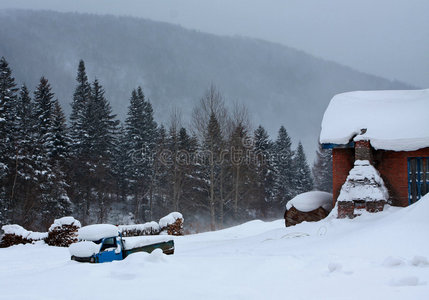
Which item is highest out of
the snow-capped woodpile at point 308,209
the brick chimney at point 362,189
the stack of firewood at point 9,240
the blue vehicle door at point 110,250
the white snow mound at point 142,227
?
the brick chimney at point 362,189

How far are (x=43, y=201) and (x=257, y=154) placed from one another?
25618mm

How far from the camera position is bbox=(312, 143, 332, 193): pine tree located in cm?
5677

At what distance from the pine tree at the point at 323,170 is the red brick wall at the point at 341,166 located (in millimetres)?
41064

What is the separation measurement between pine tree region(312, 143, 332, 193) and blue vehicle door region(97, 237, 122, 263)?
48778mm

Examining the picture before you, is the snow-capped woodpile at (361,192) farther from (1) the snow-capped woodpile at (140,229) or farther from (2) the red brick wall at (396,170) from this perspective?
(1) the snow-capped woodpile at (140,229)

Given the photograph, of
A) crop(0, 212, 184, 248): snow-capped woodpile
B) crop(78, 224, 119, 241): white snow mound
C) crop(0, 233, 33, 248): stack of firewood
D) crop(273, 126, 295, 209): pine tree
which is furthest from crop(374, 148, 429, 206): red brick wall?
crop(273, 126, 295, 209): pine tree

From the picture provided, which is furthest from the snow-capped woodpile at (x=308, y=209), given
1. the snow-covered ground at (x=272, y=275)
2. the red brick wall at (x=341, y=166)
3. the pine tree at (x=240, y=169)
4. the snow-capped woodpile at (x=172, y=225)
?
the pine tree at (x=240, y=169)

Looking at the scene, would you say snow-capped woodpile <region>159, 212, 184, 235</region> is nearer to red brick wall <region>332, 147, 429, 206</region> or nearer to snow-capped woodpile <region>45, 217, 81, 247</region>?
snow-capped woodpile <region>45, 217, 81, 247</region>

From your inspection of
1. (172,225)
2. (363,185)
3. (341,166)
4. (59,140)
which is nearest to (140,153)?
(59,140)

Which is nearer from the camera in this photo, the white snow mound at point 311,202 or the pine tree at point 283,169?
the white snow mound at point 311,202

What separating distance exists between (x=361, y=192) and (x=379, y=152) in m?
2.30

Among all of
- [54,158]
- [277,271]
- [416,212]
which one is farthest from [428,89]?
[54,158]

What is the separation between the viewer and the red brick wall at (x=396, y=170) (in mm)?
14875

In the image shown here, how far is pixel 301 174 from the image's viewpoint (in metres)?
59.0
